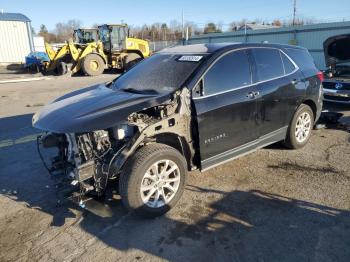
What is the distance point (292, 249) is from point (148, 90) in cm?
245

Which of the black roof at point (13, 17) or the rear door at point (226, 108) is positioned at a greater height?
the black roof at point (13, 17)

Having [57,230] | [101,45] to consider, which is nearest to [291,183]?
[57,230]

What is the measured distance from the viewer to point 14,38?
3083cm

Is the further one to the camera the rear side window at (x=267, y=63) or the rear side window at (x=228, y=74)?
the rear side window at (x=267, y=63)

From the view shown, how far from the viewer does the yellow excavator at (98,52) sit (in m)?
18.7

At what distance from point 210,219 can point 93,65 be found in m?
16.7

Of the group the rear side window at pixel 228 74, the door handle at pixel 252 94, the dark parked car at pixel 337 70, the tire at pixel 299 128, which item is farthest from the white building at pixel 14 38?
the door handle at pixel 252 94

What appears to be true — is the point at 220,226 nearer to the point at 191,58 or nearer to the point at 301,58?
the point at 191,58

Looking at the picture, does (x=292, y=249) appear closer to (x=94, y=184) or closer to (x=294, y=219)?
(x=294, y=219)

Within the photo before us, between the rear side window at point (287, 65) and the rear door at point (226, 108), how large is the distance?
0.94 m

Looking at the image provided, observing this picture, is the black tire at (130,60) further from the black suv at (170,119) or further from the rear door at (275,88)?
the rear door at (275,88)

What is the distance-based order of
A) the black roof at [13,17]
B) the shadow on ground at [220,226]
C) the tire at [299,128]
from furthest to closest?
1. the black roof at [13,17]
2. the tire at [299,128]
3. the shadow on ground at [220,226]

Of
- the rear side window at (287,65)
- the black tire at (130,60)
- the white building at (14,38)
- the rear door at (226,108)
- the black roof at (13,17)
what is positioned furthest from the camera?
the white building at (14,38)

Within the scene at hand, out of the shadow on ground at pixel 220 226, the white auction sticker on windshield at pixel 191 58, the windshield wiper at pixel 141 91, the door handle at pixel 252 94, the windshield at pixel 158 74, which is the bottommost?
the shadow on ground at pixel 220 226
